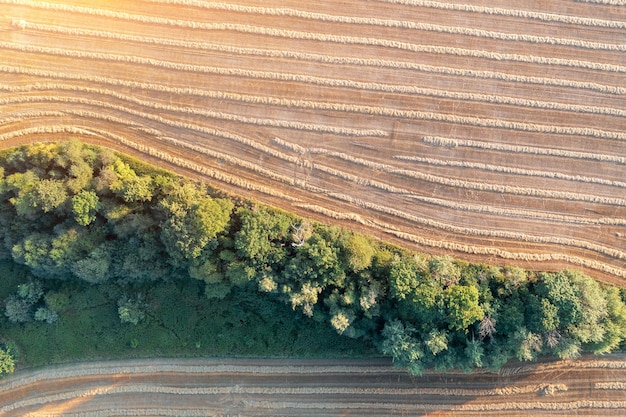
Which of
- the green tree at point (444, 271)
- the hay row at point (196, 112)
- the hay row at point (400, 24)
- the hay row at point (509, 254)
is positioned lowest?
the green tree at point (444, 271)

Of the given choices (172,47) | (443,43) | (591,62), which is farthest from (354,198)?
(591,62)

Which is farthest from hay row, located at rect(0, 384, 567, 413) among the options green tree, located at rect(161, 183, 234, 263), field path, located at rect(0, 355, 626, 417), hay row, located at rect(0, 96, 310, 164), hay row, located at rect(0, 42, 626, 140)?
hay row, located at rect(0, 42, 626, 140)

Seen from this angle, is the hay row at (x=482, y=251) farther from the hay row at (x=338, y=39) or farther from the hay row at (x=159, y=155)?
the hay row at (x=338, y=39)

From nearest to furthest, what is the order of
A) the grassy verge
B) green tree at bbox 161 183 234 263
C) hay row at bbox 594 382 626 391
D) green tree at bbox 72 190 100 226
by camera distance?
1. green tree at bbox 161 183 234 263
2. green tree at bbox 72 190 100 226
3. hay row at bbox 594 382 626 391
4. the grassy verge

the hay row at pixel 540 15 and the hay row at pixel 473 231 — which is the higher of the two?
the hay row at pixel 540 15

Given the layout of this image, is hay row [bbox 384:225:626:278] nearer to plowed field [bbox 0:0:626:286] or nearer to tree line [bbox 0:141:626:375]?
plowed field [bbox 0:0:626:286]

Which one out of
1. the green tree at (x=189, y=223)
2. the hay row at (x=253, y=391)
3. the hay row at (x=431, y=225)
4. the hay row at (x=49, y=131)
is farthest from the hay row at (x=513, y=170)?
the hay row at (x=49, y=131)
